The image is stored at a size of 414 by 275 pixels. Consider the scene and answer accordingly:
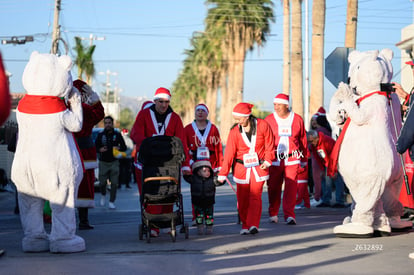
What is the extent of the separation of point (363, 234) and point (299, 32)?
19802 millimetres

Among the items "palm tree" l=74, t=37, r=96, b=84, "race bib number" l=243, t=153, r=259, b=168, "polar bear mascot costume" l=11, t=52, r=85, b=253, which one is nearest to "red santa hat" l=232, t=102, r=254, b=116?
"race bib number" l=243, t=153, r=259, b=168

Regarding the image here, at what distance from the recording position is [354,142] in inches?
399

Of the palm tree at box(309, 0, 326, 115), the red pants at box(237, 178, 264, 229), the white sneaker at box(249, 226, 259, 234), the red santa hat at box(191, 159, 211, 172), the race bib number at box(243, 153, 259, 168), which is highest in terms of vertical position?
the palm tree at box(309, 0, 326, 115)

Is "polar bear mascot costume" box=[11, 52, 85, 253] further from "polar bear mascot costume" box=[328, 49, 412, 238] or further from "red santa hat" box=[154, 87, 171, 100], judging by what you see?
"polar bear mascot costume" box=[328, 49, 412, 238]

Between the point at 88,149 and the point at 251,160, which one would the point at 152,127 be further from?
the point at 251,160

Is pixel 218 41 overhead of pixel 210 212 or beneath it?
overhead

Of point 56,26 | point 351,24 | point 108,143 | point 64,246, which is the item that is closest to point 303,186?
point 108,143

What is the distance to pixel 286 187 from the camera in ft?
41.9

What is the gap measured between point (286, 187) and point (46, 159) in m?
4.96

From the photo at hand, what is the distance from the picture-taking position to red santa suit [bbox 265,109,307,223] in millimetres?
12703

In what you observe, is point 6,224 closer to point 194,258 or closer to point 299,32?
point 194,258

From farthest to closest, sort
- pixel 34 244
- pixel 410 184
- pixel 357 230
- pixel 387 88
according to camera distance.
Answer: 1. pixel 410 184
2. pixel 387 88
3. pixel 357 230
4. pixel 34 244

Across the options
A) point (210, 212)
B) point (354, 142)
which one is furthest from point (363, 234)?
point (210, 212)

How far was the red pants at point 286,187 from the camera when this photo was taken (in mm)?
12633
